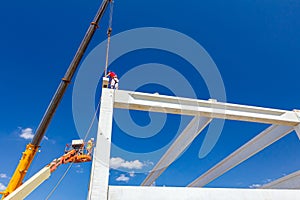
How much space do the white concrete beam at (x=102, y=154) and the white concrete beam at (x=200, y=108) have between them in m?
0.26

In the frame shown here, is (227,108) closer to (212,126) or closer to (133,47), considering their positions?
(212,126)

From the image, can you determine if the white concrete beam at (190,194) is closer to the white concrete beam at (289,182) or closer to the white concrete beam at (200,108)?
the white concrete beam at (200,108)

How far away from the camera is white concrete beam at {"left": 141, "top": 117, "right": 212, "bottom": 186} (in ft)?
15.9

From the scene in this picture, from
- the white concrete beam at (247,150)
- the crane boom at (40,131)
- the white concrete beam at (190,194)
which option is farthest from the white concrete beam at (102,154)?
the crane boom at (40,131)

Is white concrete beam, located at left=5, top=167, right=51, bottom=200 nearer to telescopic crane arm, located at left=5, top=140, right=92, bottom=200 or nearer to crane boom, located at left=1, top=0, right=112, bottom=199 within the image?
telescopic crane arm, located at left=5, top=140, right=92, bottom=200

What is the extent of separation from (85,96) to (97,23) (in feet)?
14.0

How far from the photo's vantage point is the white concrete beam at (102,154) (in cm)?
275

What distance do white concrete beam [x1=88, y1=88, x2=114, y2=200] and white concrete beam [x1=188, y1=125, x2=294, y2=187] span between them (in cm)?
413

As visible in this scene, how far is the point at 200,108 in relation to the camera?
169 inches

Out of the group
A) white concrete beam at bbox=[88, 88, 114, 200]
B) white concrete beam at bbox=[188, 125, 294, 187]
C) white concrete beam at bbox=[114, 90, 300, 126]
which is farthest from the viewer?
white concrete beam at bbox=[188, 125, 294, 187]

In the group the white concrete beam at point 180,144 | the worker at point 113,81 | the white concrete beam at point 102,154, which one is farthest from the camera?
the worker at point 113,81

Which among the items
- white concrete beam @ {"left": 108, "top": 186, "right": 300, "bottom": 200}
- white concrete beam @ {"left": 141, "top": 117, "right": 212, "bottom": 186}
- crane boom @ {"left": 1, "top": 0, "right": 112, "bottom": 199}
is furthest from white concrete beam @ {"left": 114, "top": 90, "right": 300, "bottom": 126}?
crane boom @ {"left": 1, "top": 0, "right": 112, "bottom": 199}

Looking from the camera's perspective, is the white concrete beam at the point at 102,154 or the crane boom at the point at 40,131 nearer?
the white concrete beam at the point at 102,154

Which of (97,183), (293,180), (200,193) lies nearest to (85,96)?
(97,183)
